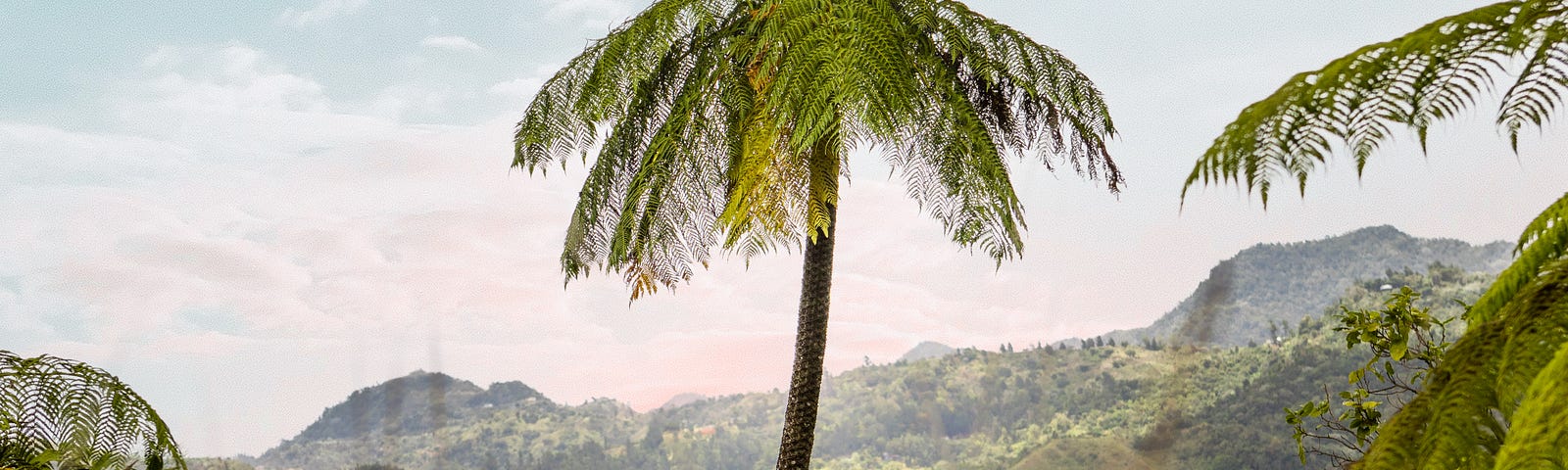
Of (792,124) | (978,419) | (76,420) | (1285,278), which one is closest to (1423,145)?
(76,420)

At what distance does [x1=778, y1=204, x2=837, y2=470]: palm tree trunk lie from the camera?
12.6 ft

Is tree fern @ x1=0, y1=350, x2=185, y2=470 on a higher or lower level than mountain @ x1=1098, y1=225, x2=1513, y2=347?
lower

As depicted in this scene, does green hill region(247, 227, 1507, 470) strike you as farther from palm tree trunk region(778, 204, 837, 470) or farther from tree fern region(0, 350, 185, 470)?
tree fern region(0, 350, 185, 470)

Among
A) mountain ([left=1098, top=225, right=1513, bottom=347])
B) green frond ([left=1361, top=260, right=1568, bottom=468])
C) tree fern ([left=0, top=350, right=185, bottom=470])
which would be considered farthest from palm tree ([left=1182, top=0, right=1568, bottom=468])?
mountain ([left=1098, top=225, right=1513, bottom=347])

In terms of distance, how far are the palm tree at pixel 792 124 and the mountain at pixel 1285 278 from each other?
342 inches

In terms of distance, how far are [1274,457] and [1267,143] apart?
978 centimetres

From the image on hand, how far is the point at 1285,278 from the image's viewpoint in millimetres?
12930

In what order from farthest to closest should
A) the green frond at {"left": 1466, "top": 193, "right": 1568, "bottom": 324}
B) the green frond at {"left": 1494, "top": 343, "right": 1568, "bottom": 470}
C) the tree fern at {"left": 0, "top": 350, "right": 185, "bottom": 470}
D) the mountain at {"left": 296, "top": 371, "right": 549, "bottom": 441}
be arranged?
the mountain at {"left": 296, "top": 371, "right": 549, "bottom": 441}, the tree fern at {"left": 0, "top": 350, "right": 185, "bottom": 470}, the green frond at {"left": 1466, "top": 193, "right": 1568, "bottom": 324}, the green frond at {"left": 1494, "top": 343, "right": 1568, "bottom": 470}

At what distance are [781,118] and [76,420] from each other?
7.24 ft

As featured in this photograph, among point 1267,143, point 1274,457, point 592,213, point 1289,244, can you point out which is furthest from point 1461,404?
point 1289,244

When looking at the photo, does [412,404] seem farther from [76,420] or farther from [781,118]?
[76,420]

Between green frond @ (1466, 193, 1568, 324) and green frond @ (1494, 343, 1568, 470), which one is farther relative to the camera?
green frond @ (1466, 193, 1568, 324)

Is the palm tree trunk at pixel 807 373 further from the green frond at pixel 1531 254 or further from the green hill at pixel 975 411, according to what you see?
the green hill at pixel 975 411

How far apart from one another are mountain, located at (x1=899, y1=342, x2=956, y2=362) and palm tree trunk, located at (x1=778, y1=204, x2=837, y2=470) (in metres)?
9.61
